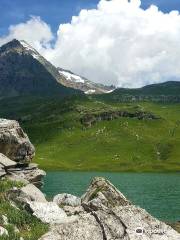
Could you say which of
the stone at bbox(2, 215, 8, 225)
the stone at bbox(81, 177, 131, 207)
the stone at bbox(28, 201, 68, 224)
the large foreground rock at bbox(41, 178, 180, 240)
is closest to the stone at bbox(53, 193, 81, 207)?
the stone at bbox(81, 177, 131, 207)

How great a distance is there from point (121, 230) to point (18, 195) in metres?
12.7

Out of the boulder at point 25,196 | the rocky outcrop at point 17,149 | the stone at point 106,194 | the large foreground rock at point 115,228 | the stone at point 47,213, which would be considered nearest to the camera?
the large foreground rock at point 115,228

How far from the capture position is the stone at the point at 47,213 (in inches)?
1197

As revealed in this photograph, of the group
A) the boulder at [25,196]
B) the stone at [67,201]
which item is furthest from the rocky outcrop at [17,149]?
the boulder at [25,196]

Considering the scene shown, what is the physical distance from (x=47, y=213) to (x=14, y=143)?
2089 inches

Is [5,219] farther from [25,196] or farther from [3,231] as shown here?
[25,196]

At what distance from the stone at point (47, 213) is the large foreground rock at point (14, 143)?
48613 millimetres

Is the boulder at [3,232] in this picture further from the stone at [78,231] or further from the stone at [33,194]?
the stone at [33,194]

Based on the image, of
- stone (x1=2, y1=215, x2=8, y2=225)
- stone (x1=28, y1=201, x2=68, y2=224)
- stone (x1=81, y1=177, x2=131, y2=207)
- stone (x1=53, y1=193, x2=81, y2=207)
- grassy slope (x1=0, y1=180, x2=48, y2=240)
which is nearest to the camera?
grassy slope (x1=0, y1=180, x2=48, y2=240)

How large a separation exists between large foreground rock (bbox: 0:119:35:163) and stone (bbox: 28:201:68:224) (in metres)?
48.6

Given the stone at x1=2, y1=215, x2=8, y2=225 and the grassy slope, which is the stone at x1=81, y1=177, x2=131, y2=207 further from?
the stone at x1=2, y1=215, x2=8, y2=225

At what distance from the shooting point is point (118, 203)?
38.7 m

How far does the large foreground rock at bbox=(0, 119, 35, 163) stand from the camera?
267ft

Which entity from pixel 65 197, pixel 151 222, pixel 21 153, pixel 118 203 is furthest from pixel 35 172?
pixel 151 222
